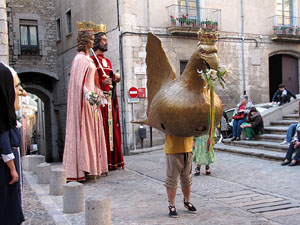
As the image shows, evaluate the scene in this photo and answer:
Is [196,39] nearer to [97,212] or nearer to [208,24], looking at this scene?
[208,24]

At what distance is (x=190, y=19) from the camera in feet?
47.8

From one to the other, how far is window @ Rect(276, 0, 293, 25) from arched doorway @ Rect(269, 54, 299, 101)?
1.56 m

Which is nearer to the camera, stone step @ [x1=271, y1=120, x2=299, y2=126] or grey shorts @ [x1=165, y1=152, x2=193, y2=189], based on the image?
grey shorts @ [x1=165, y1=152, x2=193, y2=189]

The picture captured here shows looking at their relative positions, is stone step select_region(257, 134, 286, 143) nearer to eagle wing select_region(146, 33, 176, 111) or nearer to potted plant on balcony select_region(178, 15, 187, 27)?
potted plant on balcony select_region(178, 15, 187, 27)

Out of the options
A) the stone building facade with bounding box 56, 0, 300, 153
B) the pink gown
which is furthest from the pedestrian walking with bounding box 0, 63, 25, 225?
the stone building facade with bounding box 56, 0, 300, 153

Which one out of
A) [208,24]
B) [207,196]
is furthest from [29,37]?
[207,196]

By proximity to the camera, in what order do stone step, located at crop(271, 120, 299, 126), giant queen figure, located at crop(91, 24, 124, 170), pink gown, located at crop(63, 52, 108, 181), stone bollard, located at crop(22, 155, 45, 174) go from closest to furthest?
pink gown, located at crop(63, 52, 108, 181) < giant queen figure, located at crop(91, 24, 124, 170) < stone bollard, located at crop(22, 155, 45, 174) < stone step, located at crop(271, 120, 299, 126)

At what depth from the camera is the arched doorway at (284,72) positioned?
17.2 m

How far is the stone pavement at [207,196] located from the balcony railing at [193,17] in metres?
7.65

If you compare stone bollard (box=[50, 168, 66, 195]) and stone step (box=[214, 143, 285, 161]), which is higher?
stone bollard (box=[50, 168, 66, 195])

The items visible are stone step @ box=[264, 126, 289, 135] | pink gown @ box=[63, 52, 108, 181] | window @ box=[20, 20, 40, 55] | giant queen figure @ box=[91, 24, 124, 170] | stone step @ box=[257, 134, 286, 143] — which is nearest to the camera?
pink gown @ box=[63, 52, 108, 181]

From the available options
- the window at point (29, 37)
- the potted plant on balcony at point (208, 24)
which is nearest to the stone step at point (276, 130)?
the potted plant on balcony at point (208, 24)

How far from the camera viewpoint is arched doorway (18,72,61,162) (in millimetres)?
20328

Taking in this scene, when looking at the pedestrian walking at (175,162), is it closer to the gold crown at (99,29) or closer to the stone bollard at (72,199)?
the stone bollard at (72,199)
